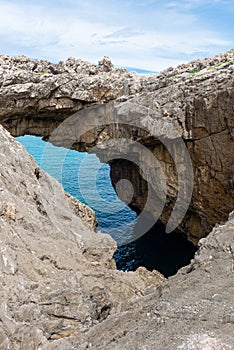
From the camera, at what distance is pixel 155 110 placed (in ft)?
82.0

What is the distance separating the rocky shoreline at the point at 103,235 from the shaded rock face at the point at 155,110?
3.3 inches

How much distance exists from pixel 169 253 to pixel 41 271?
23.7 meters

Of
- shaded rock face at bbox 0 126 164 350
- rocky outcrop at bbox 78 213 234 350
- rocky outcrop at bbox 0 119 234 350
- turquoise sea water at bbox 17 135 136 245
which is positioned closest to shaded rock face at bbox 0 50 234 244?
turquoise sea water at bbox 17 135 136 245

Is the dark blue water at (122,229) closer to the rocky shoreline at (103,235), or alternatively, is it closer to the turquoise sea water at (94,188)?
the turquoise sea water at (94,188)

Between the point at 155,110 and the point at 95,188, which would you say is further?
the point at 95,188

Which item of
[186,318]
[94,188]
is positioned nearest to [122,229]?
[94,188]

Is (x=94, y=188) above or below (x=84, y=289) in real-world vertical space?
below

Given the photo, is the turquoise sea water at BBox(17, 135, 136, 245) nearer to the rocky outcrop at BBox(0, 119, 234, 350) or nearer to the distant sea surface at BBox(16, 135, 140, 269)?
the distant sea surface at BBox(16, 135, 140, 269)

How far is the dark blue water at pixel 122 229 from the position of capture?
3075 cm

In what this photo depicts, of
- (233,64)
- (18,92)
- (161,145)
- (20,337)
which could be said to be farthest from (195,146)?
(20,337)

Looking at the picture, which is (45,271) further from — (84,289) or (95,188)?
(95,188)

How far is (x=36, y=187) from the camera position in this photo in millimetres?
14570

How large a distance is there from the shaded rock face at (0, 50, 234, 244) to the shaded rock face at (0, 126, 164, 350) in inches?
457

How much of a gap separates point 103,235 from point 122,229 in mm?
21915
